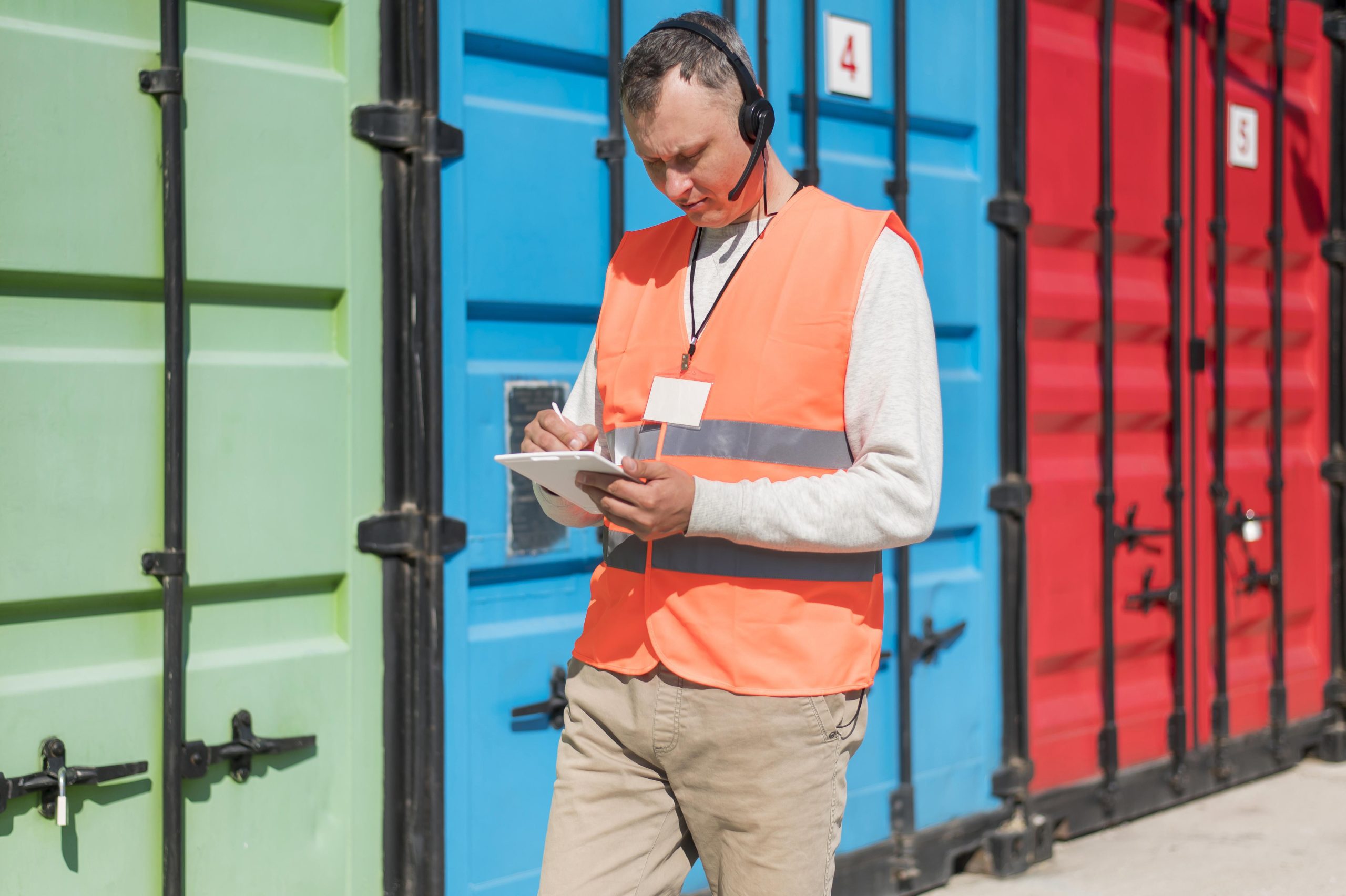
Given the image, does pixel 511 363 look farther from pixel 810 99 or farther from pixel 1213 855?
pixel 1213 855

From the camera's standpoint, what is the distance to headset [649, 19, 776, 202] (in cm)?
168

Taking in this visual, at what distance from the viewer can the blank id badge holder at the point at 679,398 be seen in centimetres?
171

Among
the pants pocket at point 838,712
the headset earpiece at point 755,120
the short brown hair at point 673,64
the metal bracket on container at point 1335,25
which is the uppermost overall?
the metal bracket on container at point 1335,25

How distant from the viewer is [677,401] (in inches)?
67.8

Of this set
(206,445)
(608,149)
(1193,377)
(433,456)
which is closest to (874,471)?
(433,456)

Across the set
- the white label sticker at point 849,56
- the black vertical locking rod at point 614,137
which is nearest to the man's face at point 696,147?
the black vertical locking rod at point 614,137

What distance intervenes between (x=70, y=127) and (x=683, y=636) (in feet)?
4.84

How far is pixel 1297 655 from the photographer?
4.81m

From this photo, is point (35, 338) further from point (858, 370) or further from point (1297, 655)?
point (1297, 655)

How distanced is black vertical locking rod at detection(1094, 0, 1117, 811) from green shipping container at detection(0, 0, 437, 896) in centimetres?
227

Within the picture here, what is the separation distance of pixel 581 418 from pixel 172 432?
888 mm

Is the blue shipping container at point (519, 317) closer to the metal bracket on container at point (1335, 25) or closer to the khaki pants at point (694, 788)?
the khaki pants at point (694, 788)

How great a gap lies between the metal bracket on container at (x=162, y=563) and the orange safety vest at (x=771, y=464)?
3.40 ft

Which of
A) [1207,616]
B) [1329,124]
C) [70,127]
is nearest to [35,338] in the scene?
[70,127]
